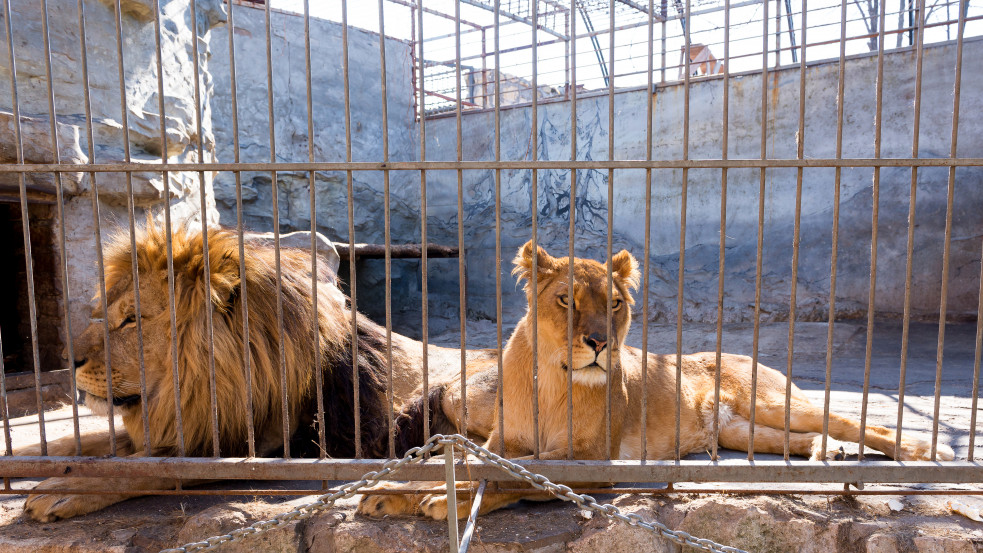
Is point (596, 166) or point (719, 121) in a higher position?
point (719, 121)

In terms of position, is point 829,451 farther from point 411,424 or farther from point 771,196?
point 771,196

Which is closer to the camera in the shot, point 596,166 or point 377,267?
point 596,166

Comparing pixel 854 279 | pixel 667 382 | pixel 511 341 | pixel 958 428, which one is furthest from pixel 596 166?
pixel 854 279

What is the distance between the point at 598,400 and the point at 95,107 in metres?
5.08

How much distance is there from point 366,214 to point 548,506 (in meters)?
10.7

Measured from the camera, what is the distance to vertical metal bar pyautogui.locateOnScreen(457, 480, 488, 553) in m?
1.77

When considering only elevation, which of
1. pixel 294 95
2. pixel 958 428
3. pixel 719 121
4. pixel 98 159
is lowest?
pixel 958 428

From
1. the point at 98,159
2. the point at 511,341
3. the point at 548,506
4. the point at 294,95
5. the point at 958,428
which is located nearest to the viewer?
the point at 548,506

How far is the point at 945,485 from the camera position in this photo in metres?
2.69

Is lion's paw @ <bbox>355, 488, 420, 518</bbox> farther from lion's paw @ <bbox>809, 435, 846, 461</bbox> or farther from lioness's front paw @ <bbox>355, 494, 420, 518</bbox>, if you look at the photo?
lion's paw @ <bbox>809, 435, 846, 461</bbox>

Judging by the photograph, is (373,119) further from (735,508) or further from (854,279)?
(735,508)

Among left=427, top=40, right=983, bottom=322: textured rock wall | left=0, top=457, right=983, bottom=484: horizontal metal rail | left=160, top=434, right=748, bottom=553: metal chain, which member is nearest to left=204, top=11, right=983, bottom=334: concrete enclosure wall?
left=427, top=40, right=983, bottom=322: textured rock wall

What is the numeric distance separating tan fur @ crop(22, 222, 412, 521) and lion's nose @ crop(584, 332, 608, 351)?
110 cm

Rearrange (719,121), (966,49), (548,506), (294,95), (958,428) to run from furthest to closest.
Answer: (294,95), (719,121), (966,49), (958,428), (548,506)
